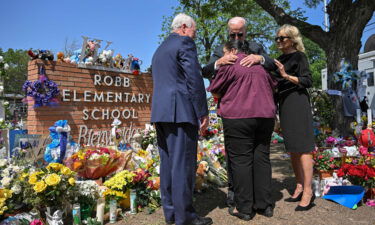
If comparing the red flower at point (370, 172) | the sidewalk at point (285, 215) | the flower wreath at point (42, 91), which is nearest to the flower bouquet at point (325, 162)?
the red flower at point (370, 172)

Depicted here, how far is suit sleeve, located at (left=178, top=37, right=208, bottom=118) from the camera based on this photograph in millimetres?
2326

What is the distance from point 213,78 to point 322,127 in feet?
15.4

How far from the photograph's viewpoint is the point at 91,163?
3.34m

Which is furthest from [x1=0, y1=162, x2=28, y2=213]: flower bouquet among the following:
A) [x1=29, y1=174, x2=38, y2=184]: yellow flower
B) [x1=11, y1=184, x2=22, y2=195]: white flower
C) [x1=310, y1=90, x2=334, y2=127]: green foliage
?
[x1=310, y1=90, x2=334, y2=127]: green foliage

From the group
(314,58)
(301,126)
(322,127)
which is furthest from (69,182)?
(314,58)

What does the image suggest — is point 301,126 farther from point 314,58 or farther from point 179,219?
point 314,58

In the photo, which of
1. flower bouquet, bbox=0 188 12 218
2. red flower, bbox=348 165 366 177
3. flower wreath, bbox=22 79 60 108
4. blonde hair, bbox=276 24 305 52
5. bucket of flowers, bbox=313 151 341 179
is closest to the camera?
flower bouquet, bbox=0 188 12 218

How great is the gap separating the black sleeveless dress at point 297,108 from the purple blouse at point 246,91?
0.47 m

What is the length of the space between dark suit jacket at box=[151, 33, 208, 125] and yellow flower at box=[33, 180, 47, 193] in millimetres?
1031

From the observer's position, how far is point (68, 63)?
16.8 feet

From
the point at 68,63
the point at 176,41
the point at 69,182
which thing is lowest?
the point at 69,182

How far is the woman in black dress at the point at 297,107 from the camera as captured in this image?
9.32ft

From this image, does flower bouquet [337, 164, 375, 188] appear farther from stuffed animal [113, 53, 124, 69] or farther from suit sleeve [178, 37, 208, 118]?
stuffed animal [113, 53, 124, 69]

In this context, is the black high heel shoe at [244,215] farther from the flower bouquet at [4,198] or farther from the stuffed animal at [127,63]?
the stuffed animal at [127,63]
